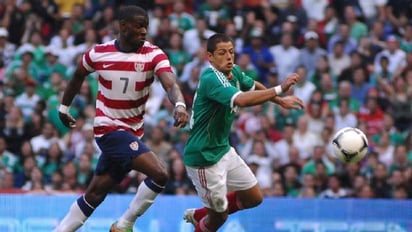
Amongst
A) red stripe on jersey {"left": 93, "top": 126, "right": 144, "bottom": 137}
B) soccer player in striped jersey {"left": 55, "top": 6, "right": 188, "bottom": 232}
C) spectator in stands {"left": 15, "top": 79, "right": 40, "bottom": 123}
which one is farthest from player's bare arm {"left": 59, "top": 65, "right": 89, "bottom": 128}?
spectator in stands {"left": 15, "top": 79, "right": 40, "bottom": 123}

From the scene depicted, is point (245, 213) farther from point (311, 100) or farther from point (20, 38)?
point (20, 38)

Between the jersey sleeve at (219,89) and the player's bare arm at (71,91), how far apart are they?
1.28 metres

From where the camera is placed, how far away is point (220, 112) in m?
13.3

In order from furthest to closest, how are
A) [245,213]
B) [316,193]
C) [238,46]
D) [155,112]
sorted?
[238,46] → [155,112] → [316,193] → [245,213]

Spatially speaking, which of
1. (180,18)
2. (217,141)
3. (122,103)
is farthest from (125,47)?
(180,18)

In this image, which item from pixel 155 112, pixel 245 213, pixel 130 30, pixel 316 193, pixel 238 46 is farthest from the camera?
pixel 238 46

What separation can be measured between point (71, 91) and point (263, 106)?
7.19 metres

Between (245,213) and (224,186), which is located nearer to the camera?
(224,186)

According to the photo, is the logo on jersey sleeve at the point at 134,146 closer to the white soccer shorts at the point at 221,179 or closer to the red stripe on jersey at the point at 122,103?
the red stripe on jersey at the point at 122,103

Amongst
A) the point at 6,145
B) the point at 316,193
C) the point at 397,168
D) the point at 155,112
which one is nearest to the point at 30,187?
the point at 6,145

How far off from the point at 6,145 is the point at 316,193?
477cm

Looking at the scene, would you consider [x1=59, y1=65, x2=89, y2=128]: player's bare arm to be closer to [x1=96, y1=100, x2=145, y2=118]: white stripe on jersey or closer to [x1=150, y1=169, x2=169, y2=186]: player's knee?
[x1=96, y1=100, x2=145, y2=118]: white stripe on jersey

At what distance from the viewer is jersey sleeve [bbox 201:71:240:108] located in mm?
12766

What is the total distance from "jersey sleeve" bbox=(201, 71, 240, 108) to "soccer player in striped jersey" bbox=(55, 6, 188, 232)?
0.36 metres
